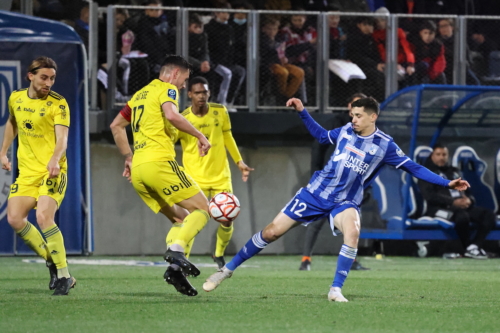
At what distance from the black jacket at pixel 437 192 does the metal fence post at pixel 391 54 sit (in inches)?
51.7

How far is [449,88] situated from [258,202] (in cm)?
346

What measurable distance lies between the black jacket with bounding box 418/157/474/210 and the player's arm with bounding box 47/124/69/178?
7694 millimetres

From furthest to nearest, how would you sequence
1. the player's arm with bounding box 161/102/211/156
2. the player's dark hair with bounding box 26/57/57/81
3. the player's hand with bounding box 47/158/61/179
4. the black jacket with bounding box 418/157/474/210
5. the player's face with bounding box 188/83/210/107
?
the black jacket with bounding box 418/157/474/210
the player's face with bounding box 188/83/210/107
the player's dark hair with bounding box 26/57/57/81
the player's hand with bounding box 47/158/61/179
the player's arm with bounding box 161/102/211/156

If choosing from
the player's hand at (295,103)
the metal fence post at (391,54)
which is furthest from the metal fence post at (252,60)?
the player's hand at (295,103)

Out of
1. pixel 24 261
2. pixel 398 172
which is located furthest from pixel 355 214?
pixel 398 172

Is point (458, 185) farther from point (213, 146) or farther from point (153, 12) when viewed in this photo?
point (153, 12)

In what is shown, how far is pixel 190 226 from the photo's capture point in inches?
271

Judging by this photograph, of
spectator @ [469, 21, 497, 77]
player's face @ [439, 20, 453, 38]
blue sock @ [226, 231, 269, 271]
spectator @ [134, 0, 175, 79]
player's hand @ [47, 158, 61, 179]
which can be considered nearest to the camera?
player's hand @ [47, 158, 61, 179]

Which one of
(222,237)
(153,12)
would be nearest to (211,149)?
(222,237)

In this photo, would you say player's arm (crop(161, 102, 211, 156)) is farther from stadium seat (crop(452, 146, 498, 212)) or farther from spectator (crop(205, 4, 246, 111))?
stadium seat (crop(452, 146, 498, 212))

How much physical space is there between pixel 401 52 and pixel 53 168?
8290mm

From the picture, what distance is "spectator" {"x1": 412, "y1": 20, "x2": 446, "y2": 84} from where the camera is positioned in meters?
14.1

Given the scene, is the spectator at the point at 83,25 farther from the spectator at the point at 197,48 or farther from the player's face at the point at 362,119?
the player's face at the point at 362,119

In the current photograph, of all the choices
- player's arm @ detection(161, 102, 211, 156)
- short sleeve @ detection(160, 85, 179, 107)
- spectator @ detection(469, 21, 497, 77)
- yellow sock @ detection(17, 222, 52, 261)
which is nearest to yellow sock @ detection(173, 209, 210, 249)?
player's arm @ detection(161, 102, 211, 156)
